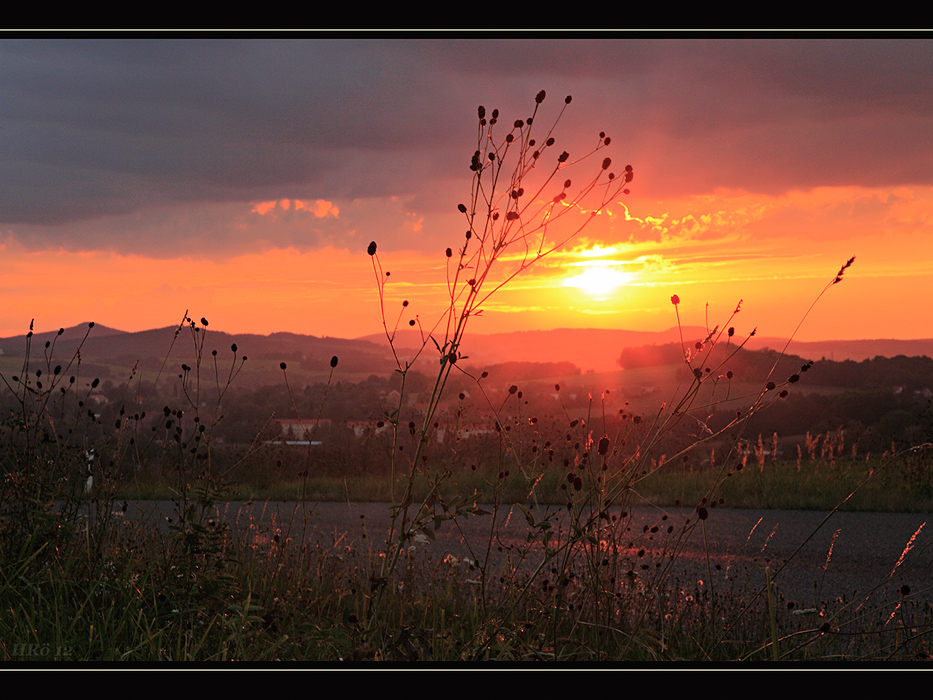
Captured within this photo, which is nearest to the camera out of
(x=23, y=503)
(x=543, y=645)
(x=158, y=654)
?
(x=158, y=654)

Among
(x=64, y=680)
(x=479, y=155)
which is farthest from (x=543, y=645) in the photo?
(x=479, y=155)

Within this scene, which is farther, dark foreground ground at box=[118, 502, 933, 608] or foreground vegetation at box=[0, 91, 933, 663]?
dark foreground ground at box=[118, 502, 933, 608]

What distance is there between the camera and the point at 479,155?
118 inches

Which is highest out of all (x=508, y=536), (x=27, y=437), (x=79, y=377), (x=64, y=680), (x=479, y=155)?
(x=479, y=155)

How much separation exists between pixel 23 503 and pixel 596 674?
3.64m

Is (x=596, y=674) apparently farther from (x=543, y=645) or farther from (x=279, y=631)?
(x=279, y=631)

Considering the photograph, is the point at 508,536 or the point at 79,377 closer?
the point at 79,377

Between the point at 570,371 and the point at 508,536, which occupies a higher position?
the point at 570,371

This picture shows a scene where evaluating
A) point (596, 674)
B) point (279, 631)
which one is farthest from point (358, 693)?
point (279, 631)

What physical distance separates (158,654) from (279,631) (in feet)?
1.73

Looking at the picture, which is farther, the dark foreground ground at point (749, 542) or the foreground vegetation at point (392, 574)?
the dark foreground ground at point (749, 542)

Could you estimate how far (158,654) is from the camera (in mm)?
3189

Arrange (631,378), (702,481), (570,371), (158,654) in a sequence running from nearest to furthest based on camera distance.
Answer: (158,654)
(702,481)
(570,371)
(631,378)

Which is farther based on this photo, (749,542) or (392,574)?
(749,542)
